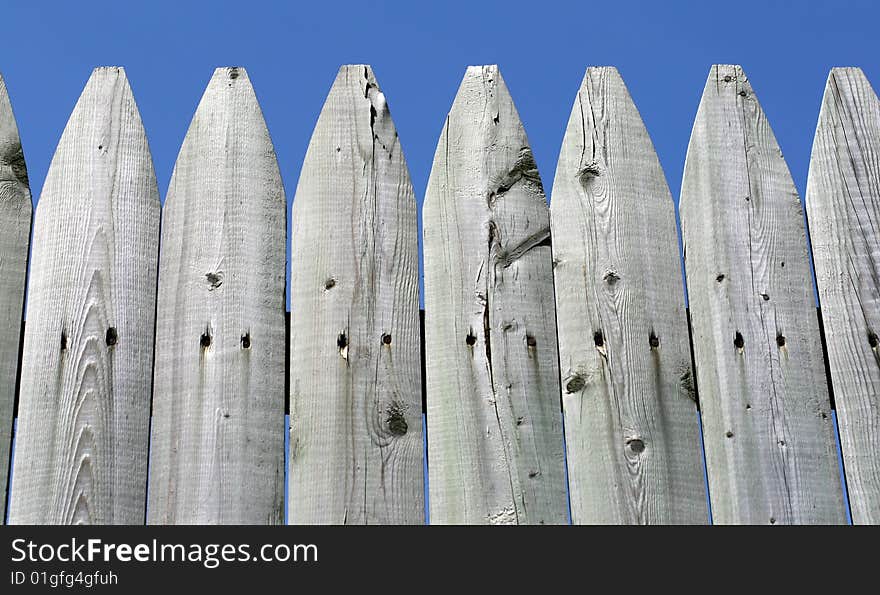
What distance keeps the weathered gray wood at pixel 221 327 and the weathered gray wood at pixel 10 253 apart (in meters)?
0.34

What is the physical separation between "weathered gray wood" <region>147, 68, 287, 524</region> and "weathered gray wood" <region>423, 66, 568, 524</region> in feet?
1.24

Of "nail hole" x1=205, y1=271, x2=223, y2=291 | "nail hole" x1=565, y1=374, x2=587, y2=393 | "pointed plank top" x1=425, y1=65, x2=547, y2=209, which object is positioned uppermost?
"pointed plank top" x1=425, y1=65, x2=547, y2=209

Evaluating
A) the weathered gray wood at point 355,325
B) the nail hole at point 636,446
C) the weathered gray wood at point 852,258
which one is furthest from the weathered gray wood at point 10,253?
the weathered gray wood at point 852,258

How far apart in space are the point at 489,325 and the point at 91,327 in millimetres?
946

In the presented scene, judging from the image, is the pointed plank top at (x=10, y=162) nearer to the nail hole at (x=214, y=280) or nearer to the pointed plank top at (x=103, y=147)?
the pointed plank top at (x=103, y=147)

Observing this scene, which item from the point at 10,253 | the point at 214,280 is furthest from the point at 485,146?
the point at 10,253

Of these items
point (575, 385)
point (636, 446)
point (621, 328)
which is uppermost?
point (621, 328)

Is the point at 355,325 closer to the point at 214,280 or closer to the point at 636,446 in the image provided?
the point at 214,280

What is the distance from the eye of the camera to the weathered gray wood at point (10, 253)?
7.63 feet

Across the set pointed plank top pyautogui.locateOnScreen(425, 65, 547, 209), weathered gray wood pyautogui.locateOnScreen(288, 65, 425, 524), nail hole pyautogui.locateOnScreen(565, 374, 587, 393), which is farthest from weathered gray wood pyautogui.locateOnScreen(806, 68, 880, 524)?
weathered gray wood pyautogui.locateOnScreen(288, 65, 425, 524)

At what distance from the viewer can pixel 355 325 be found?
2.37m

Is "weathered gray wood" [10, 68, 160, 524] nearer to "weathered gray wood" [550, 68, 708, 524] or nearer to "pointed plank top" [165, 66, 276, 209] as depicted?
"pointed plank top" [165, 66, 276, 209]

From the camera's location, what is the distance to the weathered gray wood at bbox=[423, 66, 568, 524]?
2.26 meters
